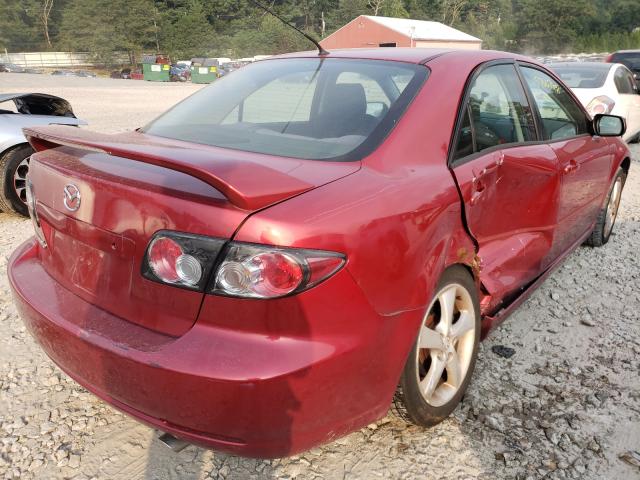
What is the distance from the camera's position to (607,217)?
4.68 m

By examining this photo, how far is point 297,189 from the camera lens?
67.3 inches

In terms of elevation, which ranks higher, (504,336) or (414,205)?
(414,205)

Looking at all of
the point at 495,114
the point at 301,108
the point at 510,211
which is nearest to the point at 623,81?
the point at 495,114

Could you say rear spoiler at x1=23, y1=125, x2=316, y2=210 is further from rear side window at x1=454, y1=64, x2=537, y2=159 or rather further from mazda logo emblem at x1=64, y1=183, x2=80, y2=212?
rear side window at x1=454, y1=64, x2=537, y2=159

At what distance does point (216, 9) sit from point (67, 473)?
96915 mm

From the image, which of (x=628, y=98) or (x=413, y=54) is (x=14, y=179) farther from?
(x=628, y=98)

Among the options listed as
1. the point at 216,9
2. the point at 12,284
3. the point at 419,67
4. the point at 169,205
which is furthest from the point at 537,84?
the point at 216,9

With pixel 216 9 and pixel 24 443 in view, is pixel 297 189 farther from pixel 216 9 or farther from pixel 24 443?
pixel 216 9

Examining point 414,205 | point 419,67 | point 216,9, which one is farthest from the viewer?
point 216,9

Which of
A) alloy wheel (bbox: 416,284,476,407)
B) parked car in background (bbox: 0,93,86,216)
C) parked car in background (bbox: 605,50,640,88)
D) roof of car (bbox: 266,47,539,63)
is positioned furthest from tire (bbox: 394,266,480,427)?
parked car in background (bbox: 605,50,640,88)

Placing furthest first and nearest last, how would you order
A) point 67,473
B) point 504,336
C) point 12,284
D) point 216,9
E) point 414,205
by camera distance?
point 216,9 < point 504,336 < point 12,284 < point 67,473 < point 414,205

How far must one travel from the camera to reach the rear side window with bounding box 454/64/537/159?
2461mm

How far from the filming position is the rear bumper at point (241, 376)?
161 centimetres

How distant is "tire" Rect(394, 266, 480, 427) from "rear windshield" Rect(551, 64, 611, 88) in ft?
22.8
